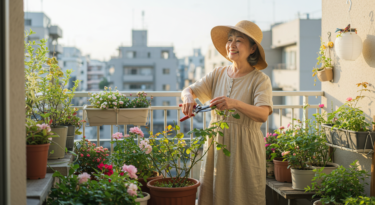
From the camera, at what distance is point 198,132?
1.90 m

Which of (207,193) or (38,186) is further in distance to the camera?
(207,193)

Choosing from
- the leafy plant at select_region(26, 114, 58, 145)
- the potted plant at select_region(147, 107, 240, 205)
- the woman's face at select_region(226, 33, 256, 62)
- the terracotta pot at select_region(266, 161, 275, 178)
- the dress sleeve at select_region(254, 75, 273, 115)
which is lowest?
the terracotta pot at select_region(266, 161, 275, 178)

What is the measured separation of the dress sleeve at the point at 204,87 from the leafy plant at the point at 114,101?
50 cm

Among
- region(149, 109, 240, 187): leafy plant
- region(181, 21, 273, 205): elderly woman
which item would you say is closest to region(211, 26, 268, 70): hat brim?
region(181, 21, 273, 205): elderly woman

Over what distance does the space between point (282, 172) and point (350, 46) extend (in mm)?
1107

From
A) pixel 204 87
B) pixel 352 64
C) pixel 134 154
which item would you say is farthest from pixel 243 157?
pixel 352 64

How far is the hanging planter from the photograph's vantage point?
2.48 meters

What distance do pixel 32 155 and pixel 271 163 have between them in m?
1.95

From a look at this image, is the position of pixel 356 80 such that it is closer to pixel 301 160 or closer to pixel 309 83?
pixel 301 160

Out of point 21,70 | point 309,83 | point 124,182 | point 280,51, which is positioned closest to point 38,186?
point 124,182

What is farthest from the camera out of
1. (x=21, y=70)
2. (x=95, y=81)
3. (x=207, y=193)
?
(x=95, y=81)

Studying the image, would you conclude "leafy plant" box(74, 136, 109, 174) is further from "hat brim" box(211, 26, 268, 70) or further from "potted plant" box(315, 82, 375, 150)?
"potted plant" box(315, 82, 375, 150)

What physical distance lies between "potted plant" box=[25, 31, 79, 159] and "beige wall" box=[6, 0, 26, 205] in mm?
897

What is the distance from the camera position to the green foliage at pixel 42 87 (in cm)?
196
